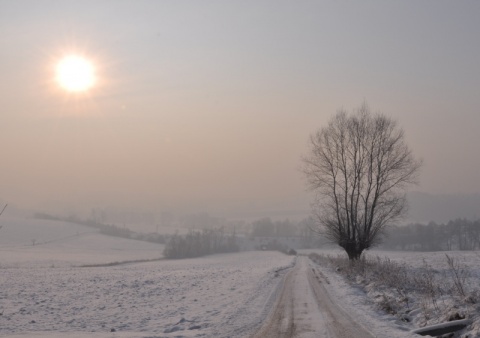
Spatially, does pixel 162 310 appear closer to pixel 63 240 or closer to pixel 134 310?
pixel 134 310

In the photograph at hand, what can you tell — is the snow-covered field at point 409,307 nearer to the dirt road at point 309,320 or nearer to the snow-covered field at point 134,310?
the dirt road at point 309,320

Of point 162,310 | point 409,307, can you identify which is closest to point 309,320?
point 409,307

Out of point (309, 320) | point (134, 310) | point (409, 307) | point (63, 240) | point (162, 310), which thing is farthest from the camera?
point (63, 240)

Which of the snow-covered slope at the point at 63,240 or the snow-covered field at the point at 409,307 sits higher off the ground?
the snow-covered slope at the point at 63,240

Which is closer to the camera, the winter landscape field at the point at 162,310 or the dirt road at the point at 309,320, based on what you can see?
the dirt road at the point at 309,320

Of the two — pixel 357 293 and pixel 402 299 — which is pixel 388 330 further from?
pixel 357 293

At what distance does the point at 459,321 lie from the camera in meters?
11.1

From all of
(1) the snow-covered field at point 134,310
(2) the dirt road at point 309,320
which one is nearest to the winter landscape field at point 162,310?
(1) the snow-covered field at point 134,310

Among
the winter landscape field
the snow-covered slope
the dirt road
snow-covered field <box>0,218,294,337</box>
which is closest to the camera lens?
the dirt road

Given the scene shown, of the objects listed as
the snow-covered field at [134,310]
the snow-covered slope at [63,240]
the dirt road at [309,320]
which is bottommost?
the snow-covered field at [134,310]

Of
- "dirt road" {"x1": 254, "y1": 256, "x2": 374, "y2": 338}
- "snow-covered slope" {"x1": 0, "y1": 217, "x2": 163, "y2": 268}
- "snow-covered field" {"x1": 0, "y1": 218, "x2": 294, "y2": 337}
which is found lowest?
"snow-covered field" {"x1": 0, "y1": 218, "x2": 294, "y2": 337}

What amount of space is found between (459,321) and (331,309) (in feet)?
18.1

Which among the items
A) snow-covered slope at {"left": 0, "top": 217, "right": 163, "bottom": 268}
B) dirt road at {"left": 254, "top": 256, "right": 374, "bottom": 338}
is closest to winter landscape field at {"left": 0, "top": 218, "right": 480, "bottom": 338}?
dirt road at {"left": 254, "top": 256, "right": 374, "bottom": 338}

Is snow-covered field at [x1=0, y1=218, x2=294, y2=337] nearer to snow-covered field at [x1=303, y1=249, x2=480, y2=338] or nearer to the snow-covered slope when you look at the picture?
snow-covered field at [x1=303, y1=249, x2=480, y2=338]
